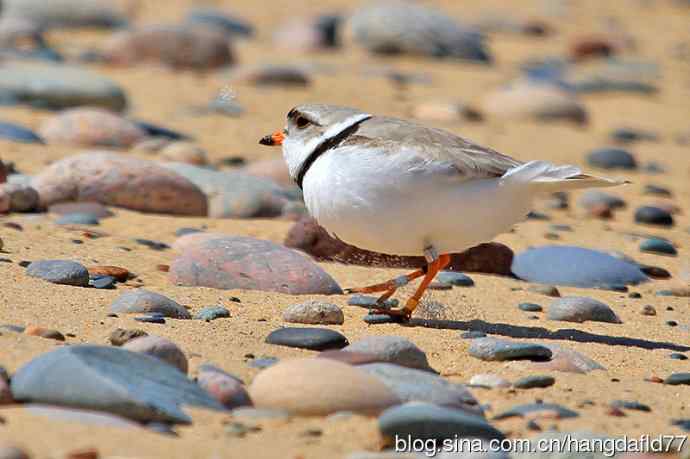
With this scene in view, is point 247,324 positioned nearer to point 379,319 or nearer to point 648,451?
point 379,319

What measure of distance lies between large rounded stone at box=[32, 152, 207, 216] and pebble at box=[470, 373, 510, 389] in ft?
10.5

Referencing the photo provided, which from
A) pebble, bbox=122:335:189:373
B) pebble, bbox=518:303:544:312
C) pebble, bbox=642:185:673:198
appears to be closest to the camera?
pebble, bbox=122:335:189:373

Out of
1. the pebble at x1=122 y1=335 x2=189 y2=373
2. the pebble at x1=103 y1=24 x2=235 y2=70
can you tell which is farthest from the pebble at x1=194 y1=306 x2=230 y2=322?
the pebble at x1=103 y1=24 x2=235 y2=70

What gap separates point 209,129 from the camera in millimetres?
10242

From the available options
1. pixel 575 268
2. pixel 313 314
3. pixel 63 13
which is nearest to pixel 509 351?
pixel 313 314

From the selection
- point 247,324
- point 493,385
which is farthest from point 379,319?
point 493,385

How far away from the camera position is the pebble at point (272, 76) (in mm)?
12016

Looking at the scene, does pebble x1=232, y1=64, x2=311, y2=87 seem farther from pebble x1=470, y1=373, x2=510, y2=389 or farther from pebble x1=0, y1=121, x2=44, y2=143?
pebble x1=470, y1=373, x2=510, y2=389

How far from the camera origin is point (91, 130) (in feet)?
29.2

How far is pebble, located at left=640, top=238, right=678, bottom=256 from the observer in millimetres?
7586

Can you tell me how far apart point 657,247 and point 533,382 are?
3275 mm

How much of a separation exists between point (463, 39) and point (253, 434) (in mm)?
11538

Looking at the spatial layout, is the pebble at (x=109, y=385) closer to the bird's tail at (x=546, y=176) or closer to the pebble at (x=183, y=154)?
the bird's tail at (x=546, y=176)

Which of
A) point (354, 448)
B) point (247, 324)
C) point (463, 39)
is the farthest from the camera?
point (463, 39)
